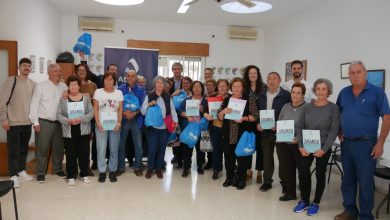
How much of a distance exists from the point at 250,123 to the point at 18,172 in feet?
9.61

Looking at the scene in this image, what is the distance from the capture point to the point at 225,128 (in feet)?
12.5

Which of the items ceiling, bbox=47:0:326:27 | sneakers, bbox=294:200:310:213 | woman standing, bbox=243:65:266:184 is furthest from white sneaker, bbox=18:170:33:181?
ceiling, bbox=47:0:326:27

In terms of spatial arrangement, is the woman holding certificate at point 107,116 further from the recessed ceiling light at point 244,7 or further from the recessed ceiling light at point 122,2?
the recessed ceiling light at point 244,7

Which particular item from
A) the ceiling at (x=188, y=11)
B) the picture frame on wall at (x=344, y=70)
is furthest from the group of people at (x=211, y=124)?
the ceiling at (x=188, y=11)

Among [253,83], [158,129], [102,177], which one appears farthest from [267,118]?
[102,177]

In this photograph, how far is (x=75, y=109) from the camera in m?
3.74

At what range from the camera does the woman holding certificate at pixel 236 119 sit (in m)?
3.69

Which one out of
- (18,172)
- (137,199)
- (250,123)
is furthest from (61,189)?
(250,123)

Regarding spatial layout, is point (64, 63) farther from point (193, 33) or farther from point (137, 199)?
point (137, 199)

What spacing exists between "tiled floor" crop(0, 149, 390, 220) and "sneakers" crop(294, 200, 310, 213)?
79 mm

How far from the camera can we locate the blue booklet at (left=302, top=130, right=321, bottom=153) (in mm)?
3039

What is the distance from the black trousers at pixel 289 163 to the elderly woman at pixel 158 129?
1511mm

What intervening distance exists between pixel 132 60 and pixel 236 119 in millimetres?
2227

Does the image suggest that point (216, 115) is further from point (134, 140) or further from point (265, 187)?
point (134, 140)
